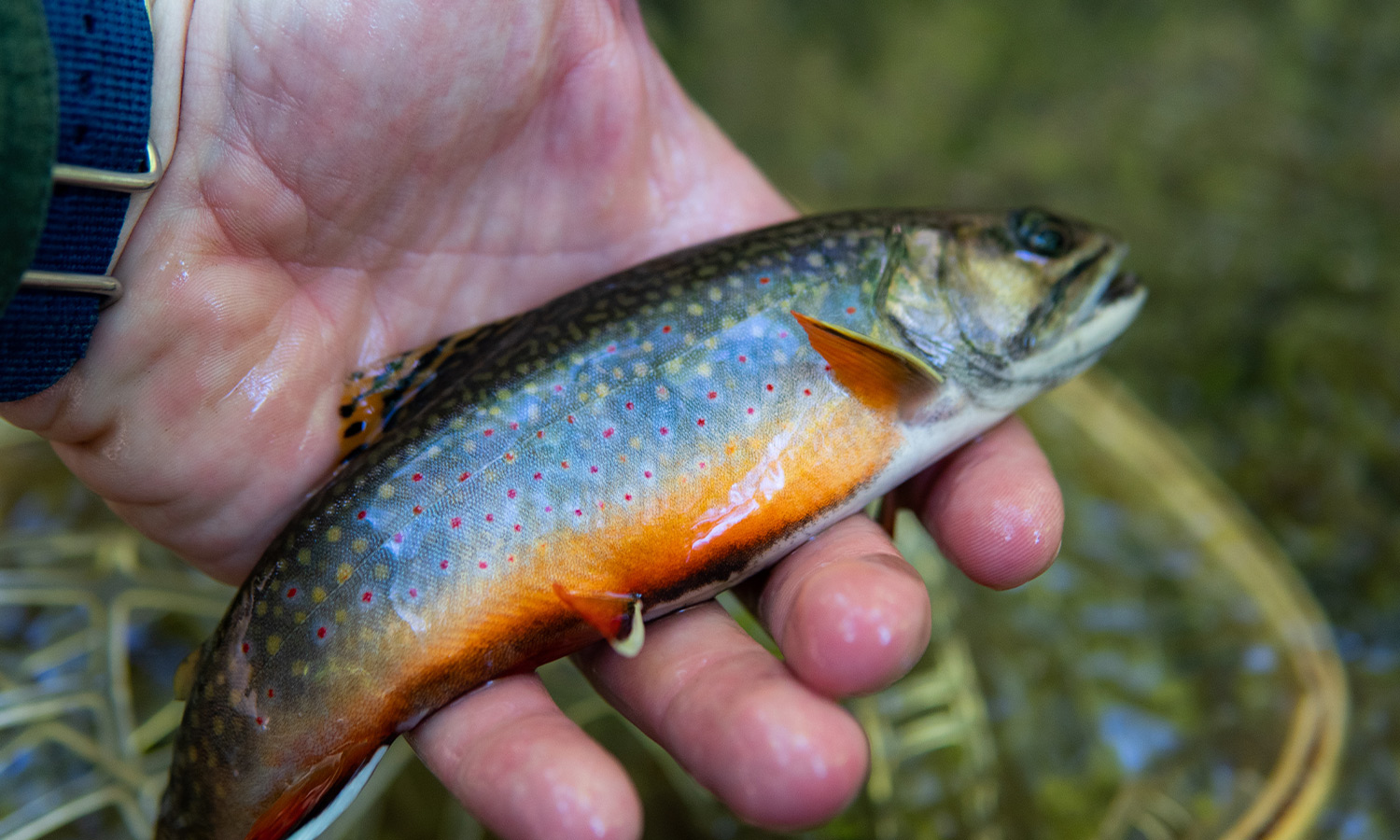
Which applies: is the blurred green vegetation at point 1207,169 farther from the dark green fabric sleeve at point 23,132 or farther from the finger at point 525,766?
the dark green fabric sleeve at point 23,132

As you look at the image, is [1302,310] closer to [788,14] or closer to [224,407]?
[788,14]

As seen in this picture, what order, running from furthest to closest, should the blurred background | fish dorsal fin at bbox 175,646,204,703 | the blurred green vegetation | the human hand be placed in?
the blurred green vegetation < the blurred background < fish dorsal fin at bbox 175,646,204,703 < the human hand

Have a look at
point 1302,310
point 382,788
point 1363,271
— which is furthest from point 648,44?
point 1363,271

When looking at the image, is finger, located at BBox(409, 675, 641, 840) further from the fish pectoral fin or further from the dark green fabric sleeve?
the dark green fabric sleeve

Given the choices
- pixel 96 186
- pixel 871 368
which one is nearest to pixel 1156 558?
pixel 871 368

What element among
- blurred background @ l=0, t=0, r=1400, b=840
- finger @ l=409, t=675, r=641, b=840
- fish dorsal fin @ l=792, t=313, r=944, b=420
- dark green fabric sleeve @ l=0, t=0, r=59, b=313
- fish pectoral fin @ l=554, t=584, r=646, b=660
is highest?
dark green fabric sleeve @ l=0, t=0, r=59, b=313

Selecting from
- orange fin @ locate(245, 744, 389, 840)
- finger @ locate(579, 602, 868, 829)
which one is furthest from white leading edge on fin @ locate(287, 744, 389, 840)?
finger @ locate(579, 602, 868, 829)

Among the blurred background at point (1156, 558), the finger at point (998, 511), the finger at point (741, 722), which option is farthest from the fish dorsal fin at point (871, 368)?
the blurred background at point (1156, 558)

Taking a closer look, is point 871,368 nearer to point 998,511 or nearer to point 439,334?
point 998,511
